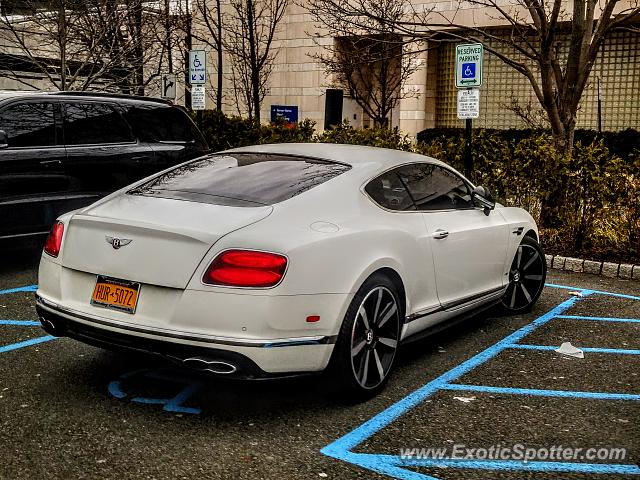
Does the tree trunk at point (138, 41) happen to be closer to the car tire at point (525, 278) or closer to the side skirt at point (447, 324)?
the car tire at point (525, 278)

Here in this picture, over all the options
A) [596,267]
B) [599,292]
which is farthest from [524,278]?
[596,267]

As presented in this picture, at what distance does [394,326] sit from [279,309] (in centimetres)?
102

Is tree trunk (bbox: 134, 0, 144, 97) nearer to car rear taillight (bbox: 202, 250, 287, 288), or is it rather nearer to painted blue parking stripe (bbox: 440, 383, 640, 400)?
painted blue parking stripe (bbox: 440, 383, 640, 400)

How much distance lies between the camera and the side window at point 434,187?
18.4ft

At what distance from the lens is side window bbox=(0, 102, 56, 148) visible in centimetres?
804

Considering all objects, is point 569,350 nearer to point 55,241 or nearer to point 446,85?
point 55,241

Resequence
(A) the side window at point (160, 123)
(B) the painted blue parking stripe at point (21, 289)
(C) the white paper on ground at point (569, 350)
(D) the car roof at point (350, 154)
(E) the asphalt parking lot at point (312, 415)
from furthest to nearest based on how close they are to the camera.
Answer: (A) the side window at point (160, 123)
(B) the painted blue parking stripe at point (21, 289)
(C) the white paper on ground at point (569, 350)
(D) the car roof at point (350, 154)
(E) the asphalt parking lot at point (312, 415)

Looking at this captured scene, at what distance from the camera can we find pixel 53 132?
8398mm

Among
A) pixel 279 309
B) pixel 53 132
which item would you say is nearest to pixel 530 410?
pixel 279 309

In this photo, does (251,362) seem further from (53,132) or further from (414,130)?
(414,130)

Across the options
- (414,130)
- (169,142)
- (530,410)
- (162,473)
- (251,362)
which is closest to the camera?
(162,473)

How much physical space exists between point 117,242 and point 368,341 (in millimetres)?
1525

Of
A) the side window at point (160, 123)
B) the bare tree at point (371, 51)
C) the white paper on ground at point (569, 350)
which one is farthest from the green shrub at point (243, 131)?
the white paper on ground at point (569, 350)

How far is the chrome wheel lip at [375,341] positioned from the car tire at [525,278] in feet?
7.75
